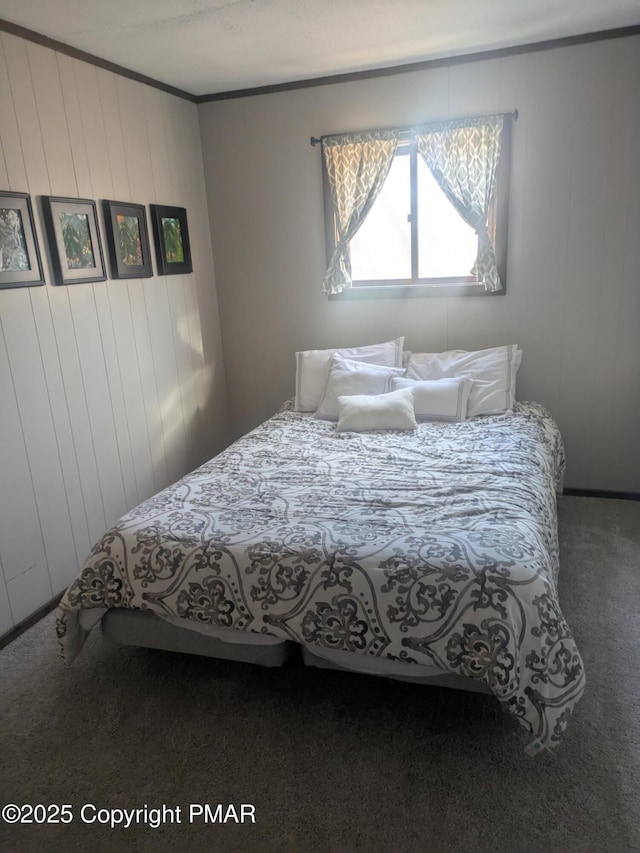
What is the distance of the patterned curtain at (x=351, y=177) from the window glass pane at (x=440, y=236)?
0.25 m

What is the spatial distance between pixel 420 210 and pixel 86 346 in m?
2.11

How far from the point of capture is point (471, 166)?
341 centimetres

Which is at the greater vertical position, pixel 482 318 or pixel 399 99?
pixel 399 99

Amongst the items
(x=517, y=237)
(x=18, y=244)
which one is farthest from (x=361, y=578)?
(x=517, y=237)

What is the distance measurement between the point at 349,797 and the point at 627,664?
1.17 meters

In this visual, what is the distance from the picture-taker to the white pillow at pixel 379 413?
3.25m

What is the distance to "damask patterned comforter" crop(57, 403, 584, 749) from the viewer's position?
69.7 inches

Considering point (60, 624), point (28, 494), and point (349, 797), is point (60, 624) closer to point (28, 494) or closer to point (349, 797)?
point (28, 494)

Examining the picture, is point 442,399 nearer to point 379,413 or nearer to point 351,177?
point 379,413

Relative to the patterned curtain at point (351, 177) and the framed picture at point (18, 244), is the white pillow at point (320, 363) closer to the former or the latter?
the patterned curtain at point (351, 177)

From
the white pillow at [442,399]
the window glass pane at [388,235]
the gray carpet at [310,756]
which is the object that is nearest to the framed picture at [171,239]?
the window glass pane at [388,235]

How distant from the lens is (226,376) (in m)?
4.34

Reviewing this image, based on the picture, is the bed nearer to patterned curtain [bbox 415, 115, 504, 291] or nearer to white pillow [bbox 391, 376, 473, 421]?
white pillow [bbox 391, 376, 473, 421]

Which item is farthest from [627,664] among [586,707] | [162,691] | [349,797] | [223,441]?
[223,441]
